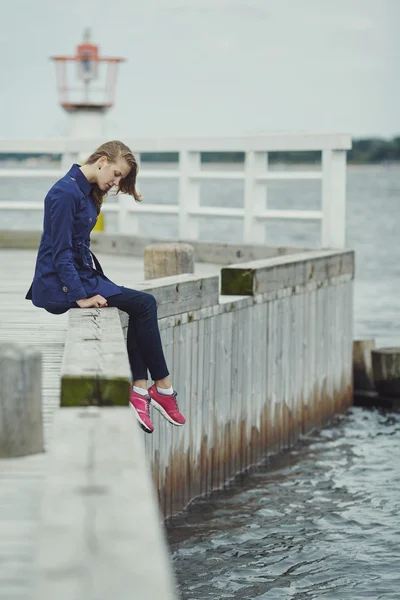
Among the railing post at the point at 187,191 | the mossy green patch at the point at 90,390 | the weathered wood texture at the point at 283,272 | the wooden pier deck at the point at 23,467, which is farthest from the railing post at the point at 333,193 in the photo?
the mossy green patch at the point at 90,390

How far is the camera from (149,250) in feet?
29.6

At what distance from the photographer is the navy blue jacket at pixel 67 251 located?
5.84 metres

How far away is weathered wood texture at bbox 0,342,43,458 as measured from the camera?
368 cm

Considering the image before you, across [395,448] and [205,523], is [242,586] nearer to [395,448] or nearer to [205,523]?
[205,523]

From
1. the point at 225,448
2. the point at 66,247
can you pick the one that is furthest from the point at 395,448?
the point at 66,247

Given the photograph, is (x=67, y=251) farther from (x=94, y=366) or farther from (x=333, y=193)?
(x=333, y=193)

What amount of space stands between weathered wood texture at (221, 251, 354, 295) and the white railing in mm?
497

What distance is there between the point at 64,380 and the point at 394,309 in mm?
22814

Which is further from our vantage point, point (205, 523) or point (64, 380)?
point (205, 523)

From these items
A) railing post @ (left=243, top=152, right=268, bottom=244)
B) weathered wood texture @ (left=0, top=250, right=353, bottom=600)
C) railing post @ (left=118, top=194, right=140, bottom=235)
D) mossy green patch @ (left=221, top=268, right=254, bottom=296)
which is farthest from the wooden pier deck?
railing post @ (left=118, top=194, right=140, bottom=235)

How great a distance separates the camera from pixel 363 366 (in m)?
13.3

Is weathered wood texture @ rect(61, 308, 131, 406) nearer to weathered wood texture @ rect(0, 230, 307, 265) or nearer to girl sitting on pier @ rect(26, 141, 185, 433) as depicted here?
girl sitting on pier @ rect(26, 141, 185, 433)

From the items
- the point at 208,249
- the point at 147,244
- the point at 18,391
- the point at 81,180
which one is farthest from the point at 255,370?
the point at 18,391

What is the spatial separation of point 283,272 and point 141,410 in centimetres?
417
